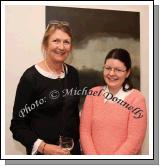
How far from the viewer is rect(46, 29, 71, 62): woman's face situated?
1626 mm

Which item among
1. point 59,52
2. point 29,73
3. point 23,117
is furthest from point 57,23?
point 23,117

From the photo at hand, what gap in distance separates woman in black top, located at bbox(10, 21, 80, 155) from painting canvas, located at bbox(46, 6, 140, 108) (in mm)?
49

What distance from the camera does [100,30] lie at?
5.44ft

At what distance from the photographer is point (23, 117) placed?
163 centimetres

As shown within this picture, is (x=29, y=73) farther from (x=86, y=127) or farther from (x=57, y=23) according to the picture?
(x=86, y=127)

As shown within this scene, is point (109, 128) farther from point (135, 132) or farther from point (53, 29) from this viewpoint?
point (53, 29)

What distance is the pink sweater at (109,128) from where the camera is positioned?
1.64 m

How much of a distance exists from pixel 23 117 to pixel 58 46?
0.41 m

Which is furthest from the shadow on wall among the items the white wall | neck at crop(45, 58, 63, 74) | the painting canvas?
the white wall

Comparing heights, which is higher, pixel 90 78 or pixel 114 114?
pixel 90 78

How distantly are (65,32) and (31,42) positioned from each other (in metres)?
0.18

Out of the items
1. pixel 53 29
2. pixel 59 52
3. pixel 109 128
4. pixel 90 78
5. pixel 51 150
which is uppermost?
pixel 53 29

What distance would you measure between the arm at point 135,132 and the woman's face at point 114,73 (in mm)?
136

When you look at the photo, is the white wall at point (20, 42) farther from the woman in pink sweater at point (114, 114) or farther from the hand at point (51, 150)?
the woman in pink sweater at point (114, 114)
